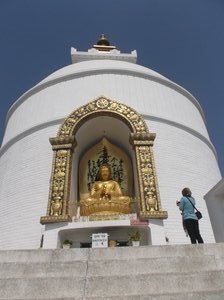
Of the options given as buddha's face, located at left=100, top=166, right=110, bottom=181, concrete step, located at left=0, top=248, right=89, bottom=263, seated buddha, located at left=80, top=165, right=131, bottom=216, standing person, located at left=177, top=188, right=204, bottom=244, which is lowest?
concrete step, located at left=0, top=248, right=89, bottom=263

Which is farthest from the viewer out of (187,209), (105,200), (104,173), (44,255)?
(104,173)

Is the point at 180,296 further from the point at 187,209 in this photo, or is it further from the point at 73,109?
the point at 73,109

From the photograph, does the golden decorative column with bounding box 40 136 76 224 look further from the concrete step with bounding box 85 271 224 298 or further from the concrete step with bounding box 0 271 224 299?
the concrete step with bounding box 85 271 224 298

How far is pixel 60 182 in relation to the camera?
25.9 ft

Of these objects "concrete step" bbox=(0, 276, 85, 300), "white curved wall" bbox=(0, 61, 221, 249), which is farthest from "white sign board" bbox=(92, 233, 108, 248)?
"concrete step" bbox=(0, 276, 85, 300)

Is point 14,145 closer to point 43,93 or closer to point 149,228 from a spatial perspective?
point 43,93

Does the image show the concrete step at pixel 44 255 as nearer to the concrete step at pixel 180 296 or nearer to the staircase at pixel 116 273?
the staircase at pixel 116 273

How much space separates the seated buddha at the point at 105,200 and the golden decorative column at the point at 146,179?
890 mm

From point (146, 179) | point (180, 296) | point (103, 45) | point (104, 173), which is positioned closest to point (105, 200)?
point (104, 173)

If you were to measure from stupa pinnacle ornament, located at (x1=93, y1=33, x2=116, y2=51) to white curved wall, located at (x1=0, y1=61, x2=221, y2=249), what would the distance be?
23.5ft

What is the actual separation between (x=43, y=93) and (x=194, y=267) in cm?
998

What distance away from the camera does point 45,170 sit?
9742mm

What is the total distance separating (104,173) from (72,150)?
1320 mm

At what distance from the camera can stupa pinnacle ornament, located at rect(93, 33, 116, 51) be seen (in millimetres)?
19891
